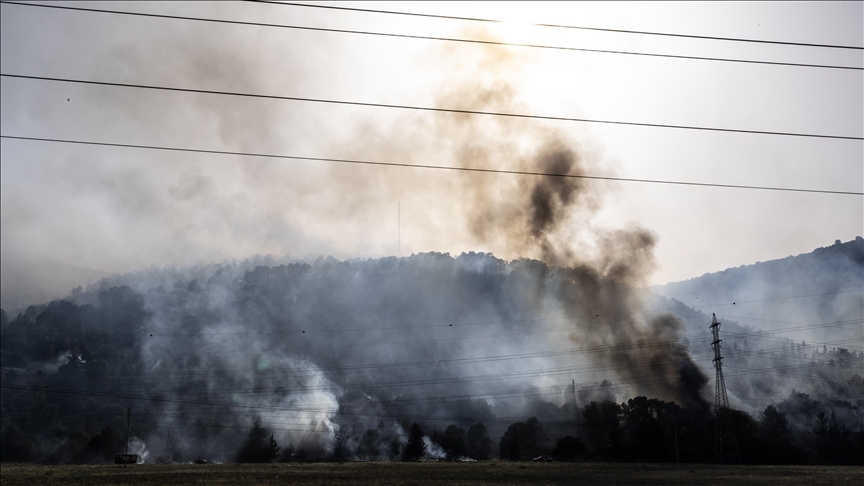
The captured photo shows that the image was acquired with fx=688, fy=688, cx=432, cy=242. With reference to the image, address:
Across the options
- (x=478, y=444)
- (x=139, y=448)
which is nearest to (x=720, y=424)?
(x=478, y=444)

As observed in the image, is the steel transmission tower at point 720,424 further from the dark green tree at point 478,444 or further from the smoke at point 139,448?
the smoke at point 139,448

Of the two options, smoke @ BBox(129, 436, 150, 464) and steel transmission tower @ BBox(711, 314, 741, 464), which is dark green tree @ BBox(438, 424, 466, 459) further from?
smoke @ BBox(129, 436, 150, 464)

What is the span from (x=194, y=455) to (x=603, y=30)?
622 ft

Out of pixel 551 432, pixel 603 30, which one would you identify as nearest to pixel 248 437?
pixel 551 432

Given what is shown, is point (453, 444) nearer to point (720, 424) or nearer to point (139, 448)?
point (720, 424)

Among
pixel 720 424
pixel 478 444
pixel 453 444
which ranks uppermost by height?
pixel 720 424

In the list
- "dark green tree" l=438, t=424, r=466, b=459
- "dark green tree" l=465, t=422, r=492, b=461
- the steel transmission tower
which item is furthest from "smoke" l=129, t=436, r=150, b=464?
the steel transmission tower

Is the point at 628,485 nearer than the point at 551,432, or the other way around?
the point at 628,485

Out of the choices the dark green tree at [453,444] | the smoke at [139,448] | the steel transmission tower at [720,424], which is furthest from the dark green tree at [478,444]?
the smoke at [139,448]

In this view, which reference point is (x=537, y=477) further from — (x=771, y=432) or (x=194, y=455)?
(x=194, y=455)

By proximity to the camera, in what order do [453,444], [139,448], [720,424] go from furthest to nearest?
[139,448], [453,444], [720,424]

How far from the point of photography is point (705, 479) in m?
79.0

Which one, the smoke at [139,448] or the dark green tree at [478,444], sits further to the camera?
the smoke at [139,448]

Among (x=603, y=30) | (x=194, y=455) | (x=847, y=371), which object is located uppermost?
(x=603, y=30)
